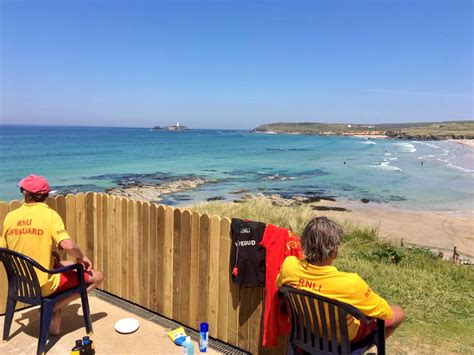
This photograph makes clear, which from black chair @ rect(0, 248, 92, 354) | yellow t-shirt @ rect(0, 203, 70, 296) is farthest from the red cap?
black chair @ rect(0, 248, 92, 354)

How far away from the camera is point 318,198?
79.2 feet

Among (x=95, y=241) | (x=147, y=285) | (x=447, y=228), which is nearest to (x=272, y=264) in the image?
(x=147, y=285)

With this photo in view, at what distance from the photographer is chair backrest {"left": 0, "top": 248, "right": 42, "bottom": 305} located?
3.56 meters

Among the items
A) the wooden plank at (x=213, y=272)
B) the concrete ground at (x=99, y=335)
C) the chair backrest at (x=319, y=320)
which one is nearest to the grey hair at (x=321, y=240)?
the chair backrest at (x=319, y=320)

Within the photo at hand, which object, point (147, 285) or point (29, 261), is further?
point (147, 285)

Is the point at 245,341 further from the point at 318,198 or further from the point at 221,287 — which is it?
the point at 318,198

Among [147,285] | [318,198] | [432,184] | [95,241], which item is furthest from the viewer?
[432,184]

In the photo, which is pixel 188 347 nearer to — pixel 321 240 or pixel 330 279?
pixel 330 279

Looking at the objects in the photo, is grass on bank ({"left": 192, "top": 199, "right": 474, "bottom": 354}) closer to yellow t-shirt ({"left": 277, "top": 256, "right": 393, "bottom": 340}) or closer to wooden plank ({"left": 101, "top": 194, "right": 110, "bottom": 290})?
yellow t-shirt ({"left": 277, "top": 256, "right": 393, "bottom": 340})

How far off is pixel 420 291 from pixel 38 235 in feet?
17.9

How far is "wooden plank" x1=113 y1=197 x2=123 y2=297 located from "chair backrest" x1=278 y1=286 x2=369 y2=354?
3.06 m

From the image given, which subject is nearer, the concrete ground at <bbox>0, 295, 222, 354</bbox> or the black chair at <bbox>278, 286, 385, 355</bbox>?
the black chair at <bbox>278, 286, 385, 355</bbox>

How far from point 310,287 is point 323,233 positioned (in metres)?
0.41

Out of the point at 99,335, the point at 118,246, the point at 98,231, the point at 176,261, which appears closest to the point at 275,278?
the point at 176,261
